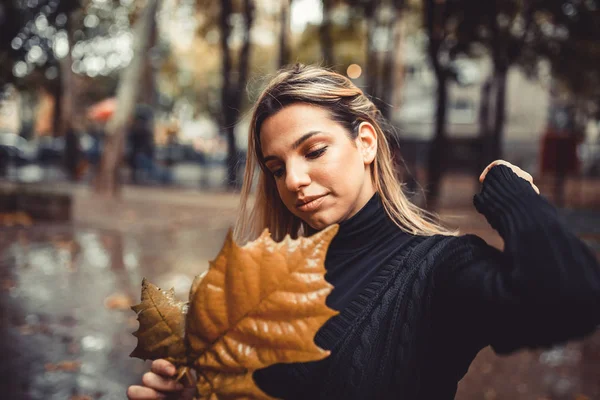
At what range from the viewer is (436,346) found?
4.23 ft

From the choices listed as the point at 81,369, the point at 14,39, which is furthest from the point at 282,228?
the point at 14,39

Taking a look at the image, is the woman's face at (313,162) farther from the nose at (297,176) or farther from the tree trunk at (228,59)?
the tree trunk at (228,59)

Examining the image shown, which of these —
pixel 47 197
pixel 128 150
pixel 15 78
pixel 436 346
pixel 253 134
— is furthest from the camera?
pixel 128 150

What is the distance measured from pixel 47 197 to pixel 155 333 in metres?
11.6

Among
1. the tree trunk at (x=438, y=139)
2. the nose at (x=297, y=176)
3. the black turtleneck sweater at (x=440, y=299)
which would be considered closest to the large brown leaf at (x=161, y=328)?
the black turtleneck sweater at (x=440, y=299)

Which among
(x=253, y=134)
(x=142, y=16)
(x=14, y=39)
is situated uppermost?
(x=142, y=16)

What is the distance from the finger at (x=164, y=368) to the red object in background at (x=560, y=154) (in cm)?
1573

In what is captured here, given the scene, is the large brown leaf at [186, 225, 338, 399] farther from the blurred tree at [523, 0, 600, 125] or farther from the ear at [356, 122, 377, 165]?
the blurred tree at [523, 0, 600, 125]

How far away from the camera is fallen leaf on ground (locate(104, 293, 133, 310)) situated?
241 inches

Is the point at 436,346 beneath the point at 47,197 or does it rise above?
above

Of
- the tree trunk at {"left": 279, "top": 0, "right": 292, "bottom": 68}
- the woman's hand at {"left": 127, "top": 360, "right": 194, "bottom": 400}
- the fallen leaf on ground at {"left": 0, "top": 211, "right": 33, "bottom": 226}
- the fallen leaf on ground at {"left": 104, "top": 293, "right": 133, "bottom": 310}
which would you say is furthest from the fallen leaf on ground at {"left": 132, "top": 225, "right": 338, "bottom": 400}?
the tree trunk at {"left": 279, "top": 0, "right": 292, "bottom": 68}

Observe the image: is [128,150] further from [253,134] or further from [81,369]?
[253,134]

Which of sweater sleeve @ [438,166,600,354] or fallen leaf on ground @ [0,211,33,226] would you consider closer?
sweater sleeve @ [438,166,600,354]

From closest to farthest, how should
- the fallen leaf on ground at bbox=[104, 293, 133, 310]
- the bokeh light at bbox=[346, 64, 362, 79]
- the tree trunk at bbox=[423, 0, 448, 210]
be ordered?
the fallen leaf on ground at bbox=[104, 293, 133, 310], the tree trunk at bbox=[423, 0, 448, 210], the bokeh light at bbox=[346, 64, 362, 79]
